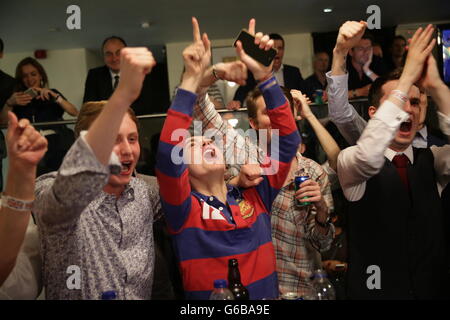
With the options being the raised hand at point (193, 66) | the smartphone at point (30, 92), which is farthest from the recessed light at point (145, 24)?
the raised hand at point (193, 66)

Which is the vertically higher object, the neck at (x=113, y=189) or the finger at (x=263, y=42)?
the finger at (x=263, y=42)

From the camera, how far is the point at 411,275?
2012 mm

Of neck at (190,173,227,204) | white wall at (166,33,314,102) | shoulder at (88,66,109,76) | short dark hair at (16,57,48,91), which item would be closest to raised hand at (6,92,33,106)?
short dark hair at (16,57,48,91)

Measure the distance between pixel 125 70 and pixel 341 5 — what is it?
610cm

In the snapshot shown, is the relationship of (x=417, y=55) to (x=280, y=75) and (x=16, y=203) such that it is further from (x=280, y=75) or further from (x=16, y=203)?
(x=280, y=75)

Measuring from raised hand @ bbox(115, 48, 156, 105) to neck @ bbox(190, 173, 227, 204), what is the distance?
549 mm

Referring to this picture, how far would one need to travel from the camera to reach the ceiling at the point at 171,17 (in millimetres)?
6598

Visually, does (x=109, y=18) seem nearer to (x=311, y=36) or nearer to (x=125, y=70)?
(x=311, y=36)

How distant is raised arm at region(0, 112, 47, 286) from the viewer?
1.41m

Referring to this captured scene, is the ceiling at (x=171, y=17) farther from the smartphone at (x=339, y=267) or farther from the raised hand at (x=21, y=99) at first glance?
the smartphone at (x=339, y=267)

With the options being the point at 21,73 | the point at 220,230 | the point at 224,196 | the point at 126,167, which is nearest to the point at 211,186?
the point at 224,196

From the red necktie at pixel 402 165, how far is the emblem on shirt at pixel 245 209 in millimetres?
629

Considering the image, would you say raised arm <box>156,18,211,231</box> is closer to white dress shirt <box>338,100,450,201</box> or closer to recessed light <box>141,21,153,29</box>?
white dress shirt <box>338,100,450,201</box>
